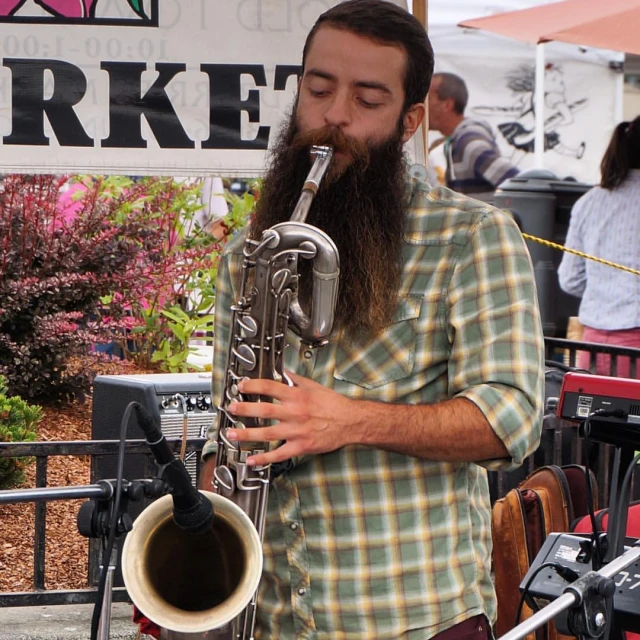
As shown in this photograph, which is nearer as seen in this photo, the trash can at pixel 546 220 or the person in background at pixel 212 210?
the person in background at pixel 212 210

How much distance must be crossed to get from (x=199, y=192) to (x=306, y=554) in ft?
14.9

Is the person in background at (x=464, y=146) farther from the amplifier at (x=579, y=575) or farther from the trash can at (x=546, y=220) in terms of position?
the amplifier at (x=579, y=575)

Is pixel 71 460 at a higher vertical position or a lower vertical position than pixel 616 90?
lower

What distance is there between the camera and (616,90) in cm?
1127

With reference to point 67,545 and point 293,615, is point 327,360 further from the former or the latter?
point 67,545

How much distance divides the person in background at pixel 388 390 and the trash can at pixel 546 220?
702 cm

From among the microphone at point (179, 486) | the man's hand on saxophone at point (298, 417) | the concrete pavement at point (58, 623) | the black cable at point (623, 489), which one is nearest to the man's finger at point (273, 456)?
the man's hand on saxophone at point (298, 417)

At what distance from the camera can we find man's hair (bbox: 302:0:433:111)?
2.15 meters

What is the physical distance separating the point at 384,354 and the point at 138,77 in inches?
75.1

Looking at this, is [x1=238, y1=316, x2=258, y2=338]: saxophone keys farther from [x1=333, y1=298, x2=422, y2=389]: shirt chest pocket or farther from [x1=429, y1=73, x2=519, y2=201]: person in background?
[x1=429, y1=73, x2=519, y2=201]: person in background

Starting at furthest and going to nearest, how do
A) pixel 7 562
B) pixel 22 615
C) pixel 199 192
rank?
pixel 199 192
pixel 7 562
pixel 22 615

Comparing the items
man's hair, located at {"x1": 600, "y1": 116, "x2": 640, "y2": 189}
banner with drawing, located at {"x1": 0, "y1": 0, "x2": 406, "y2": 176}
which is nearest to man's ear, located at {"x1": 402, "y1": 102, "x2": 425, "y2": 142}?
banner with drawing, located at {"x1": 0, "y1": 0, "x2": 406, "y2": 176}

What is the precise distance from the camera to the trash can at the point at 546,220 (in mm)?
9414

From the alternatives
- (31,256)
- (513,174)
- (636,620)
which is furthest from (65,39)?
(513,174)
